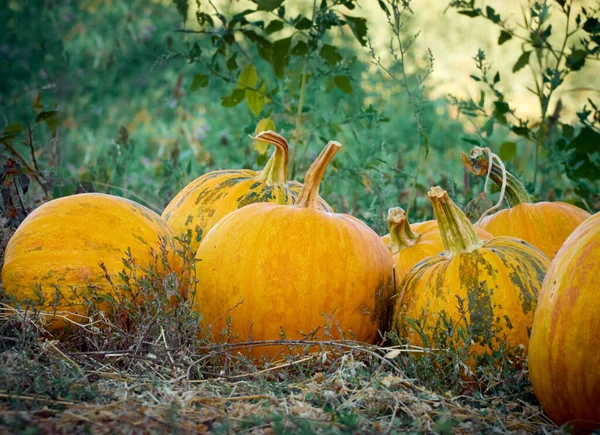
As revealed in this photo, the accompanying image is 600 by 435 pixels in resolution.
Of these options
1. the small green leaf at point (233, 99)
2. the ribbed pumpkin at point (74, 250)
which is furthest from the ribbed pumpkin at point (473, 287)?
the small green leaf at point (233, 99)

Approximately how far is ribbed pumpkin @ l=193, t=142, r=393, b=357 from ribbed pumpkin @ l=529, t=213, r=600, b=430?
64 centimetres

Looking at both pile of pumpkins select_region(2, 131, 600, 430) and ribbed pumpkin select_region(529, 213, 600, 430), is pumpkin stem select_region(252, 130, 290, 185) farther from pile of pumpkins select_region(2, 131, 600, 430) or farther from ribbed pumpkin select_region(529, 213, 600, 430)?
ribbed pumpkin select_region(529, 213, 600, 430)

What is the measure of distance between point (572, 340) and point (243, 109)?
5752mm

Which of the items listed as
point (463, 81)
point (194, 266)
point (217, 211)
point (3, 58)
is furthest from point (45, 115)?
point (463, 81)

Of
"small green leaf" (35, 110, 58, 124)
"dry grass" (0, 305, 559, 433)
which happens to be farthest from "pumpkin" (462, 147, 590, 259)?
"small green leaf" (35, 110, 58, 124)

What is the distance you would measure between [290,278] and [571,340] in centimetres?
94

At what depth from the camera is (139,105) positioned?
798 cm

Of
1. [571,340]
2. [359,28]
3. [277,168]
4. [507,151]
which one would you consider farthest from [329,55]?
[571,340]

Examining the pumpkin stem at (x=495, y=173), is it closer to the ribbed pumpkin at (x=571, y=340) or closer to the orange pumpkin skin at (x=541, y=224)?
the orange pumpkin skin at (x=541, y=224)

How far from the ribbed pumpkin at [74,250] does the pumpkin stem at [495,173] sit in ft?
4.30

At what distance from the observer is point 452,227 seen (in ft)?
8.33

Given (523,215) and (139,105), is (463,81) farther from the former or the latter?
(523,215)

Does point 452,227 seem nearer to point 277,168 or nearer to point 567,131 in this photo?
point 277,168

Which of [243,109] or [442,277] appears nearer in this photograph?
[442,277]
